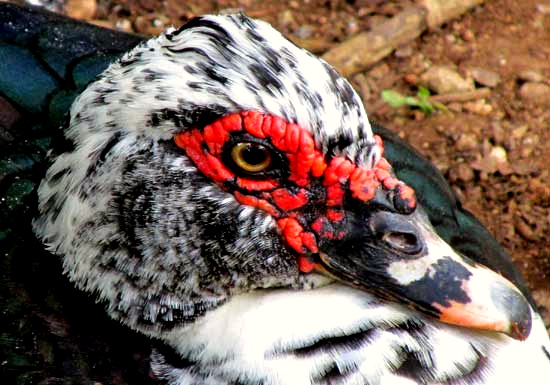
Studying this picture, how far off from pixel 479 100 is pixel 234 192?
2508mm

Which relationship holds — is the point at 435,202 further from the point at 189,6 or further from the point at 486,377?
the point at 189,6

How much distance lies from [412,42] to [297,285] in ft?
8.56

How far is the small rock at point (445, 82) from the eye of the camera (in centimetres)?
472

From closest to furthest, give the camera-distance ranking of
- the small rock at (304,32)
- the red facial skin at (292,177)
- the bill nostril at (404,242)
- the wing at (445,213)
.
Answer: the red facial skin at (292,177)
the bill nostril at (404,242)
the wing at (445,213)
the small rock at (304,32)

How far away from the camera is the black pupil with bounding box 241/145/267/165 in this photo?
7.83ft


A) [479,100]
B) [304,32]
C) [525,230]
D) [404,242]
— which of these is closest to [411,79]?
[479,100]

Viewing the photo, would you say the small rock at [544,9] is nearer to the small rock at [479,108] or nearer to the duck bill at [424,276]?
the small rock at [479,108]

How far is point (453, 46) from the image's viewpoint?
4.93 meters

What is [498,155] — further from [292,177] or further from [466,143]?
[292,177]

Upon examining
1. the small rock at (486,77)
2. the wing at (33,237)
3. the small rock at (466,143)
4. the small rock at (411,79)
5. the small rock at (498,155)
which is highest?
the wing at (33,237)

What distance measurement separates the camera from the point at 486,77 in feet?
15.6

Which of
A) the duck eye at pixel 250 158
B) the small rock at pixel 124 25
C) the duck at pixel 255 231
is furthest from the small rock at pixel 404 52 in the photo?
the duck eye at pixel 250 158

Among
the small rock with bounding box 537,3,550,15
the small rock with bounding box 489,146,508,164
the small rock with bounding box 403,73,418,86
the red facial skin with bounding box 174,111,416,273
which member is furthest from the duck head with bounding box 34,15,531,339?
the small rock with bounding box 537,3,550,15

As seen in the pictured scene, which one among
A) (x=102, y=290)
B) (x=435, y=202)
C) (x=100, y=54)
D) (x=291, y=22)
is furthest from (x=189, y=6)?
(x=102, y=290)
